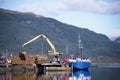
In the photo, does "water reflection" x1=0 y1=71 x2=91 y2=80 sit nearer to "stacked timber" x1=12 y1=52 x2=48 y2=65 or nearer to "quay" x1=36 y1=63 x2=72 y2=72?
"quay" x1=36 y1=63 x2=72 y2=72

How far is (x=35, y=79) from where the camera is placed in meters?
96.2

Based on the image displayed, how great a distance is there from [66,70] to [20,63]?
614 inches

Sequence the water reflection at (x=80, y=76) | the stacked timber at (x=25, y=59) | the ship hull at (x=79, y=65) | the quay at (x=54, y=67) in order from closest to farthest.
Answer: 1. the water reflection at (x=80, y=76)
2. the quay at (x=54, y=67)
3. the stacked timber at (x=25, y=59)
4. the ship hull at (x=79, y=65)

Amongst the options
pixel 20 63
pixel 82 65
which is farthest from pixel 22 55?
pixel 82 65

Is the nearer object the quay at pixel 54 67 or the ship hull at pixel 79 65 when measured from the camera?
the quay at pixel 54 67

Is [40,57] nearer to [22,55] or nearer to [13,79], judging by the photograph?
[22,55]

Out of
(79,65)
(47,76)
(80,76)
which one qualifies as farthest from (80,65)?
(80,76)

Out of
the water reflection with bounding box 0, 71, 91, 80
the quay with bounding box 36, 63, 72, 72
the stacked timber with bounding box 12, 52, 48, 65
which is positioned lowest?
the water reflection with bounding box 0, 71, 91, 80

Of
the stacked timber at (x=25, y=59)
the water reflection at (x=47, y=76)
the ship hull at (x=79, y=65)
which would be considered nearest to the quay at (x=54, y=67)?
the ship hull at (x=79, y=65)

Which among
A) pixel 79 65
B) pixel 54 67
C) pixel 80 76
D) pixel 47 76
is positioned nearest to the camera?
pixel 80 76

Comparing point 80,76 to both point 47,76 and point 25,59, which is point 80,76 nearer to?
point 47,76

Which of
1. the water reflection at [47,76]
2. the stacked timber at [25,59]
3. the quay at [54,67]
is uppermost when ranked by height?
the stacked timber at [25,59]

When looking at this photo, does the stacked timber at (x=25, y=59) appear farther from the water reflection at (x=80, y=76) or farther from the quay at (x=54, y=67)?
the water reflection at (x=80, y=76)

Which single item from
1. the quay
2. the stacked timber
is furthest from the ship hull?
the stacked timber
